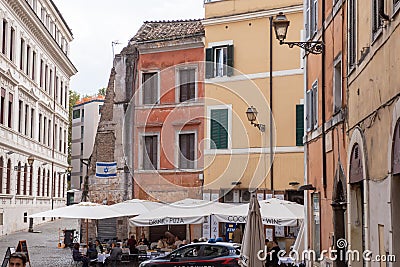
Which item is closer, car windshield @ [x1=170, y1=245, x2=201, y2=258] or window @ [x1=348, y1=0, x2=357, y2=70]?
window @ [x1=348, y1=0, x2=357, y2=70]

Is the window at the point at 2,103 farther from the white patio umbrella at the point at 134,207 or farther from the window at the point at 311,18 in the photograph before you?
the window at the point at 311,18

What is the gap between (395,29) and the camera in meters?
8.86

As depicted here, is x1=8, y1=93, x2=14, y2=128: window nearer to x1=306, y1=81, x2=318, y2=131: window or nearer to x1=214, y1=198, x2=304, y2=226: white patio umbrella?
x1=214, y1=198, x2=304, y2=226: white patio umbrella

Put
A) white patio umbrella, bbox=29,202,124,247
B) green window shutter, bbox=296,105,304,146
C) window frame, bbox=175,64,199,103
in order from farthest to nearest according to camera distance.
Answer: window frame, bbox=175,64,199,103, green window shutter, bbox=296,105,304,146, white patio umbrella, bbox=29,202,124,247

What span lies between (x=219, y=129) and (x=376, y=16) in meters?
16.8

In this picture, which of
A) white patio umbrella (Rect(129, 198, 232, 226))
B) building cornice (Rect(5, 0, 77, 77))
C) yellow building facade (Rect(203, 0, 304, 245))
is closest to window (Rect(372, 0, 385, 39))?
white patio umbrella (Rect(129, 198, 232, 226))

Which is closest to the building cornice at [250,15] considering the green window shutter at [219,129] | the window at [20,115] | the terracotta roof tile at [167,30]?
the terracotta roof tile at [167,30]

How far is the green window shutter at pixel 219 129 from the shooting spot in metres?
26.8

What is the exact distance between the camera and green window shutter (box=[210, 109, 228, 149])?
88.0 ft

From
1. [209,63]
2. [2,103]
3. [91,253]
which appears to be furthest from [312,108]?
[2,103]

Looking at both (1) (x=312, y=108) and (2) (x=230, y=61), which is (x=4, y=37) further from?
(1) (x=312, y=108)

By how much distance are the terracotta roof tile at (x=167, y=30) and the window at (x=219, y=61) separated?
124 centimetres

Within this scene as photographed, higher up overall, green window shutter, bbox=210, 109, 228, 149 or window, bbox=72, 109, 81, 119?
window, bbox=72, 109, 81, 119

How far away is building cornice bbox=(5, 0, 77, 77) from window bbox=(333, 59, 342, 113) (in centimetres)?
2693
